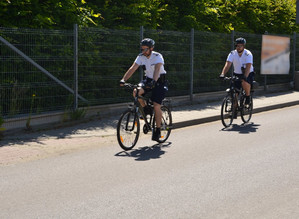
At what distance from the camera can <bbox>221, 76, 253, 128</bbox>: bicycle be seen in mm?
11422

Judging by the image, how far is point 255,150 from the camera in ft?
28.4

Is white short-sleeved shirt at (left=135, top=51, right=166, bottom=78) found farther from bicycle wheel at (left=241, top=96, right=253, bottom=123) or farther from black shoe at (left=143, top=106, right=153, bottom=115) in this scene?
bicycle wheel at (left=241, top=96, right=253, bottom=123)

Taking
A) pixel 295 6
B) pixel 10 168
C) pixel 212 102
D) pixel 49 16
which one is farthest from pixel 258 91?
pixel 10 168

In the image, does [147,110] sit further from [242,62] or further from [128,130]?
[242,62]

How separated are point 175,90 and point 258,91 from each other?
18.1 ft

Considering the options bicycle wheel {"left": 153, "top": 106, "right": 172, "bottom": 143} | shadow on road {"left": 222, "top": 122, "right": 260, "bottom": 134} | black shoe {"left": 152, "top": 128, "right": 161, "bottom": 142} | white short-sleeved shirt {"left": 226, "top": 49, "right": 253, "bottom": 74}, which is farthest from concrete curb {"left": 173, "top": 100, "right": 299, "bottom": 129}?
black shoe {"left": 152, "top": 128, "right": 161, "bottom": 142}

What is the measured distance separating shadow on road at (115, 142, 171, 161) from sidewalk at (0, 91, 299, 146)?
145cm

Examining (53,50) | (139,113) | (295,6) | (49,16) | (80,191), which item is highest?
(295,6)

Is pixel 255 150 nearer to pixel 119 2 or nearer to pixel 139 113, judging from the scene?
pixel 139 113

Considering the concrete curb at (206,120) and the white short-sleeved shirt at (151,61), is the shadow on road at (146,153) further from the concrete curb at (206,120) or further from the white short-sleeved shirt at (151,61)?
the concrete curb at (206,120)

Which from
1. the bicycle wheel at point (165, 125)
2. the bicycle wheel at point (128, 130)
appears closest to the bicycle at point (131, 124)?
the bicycle wheel at point (128, 130)

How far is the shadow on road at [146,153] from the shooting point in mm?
8039

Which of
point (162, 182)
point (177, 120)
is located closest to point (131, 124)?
point (162, 182)

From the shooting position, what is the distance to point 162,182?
21.1 ft
